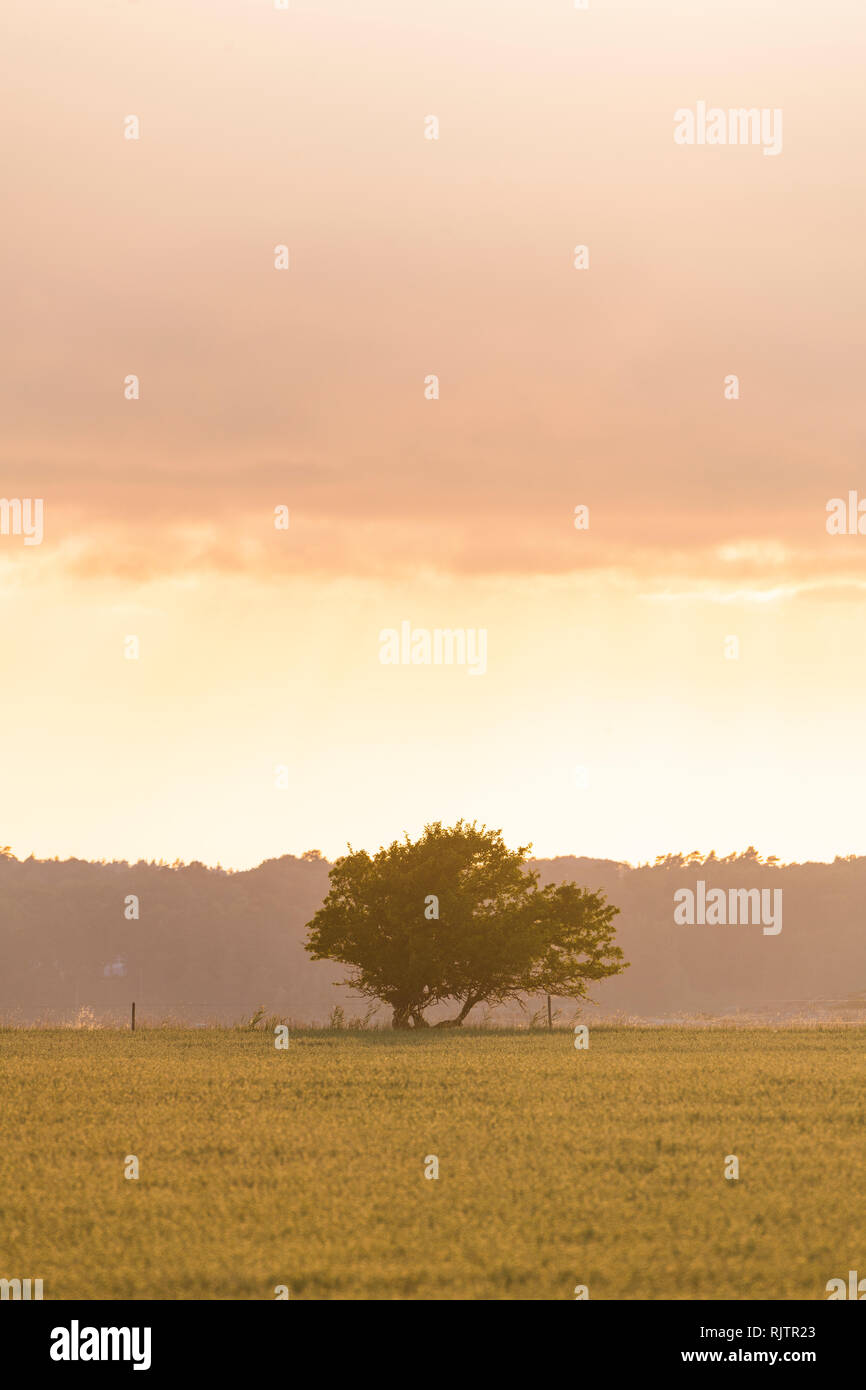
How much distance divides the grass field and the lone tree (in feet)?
71.2

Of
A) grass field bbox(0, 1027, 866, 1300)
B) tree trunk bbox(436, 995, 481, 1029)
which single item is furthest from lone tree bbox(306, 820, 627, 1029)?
grass field bbox(0, 1027, 866, 1300)

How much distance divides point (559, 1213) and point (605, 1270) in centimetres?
239

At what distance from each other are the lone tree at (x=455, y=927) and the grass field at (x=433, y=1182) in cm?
2172

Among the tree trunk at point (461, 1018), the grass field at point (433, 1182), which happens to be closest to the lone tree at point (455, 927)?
the tree trunk at point (461, 1018)

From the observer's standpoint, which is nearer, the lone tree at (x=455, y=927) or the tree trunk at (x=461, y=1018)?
the lone tree at (x=455, y=927)

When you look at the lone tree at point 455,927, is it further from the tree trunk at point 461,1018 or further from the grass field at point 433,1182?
the grass field at point 433,1182

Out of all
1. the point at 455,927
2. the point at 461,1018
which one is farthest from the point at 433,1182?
the point at 461,1018

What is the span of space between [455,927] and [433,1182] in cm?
3706

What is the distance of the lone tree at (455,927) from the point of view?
5253 cm

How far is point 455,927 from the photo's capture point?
5275 centimetres

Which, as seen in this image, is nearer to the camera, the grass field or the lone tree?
the grass field

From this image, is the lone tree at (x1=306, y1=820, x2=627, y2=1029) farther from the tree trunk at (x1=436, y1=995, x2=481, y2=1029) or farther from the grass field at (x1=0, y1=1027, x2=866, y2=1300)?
the grass field at (x1=0, y1=1027, x2=866, y2=1300)

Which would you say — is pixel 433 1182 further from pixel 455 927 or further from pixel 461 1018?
pixel 461 1018

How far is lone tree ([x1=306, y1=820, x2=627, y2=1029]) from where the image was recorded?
52531mm
